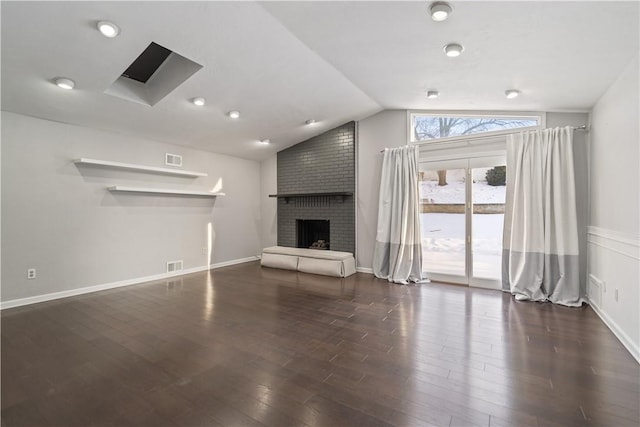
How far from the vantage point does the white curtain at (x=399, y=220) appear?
494cm

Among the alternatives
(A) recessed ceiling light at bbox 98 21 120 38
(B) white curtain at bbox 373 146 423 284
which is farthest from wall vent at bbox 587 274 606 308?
(A) recessed ceiling light at bbox 98 21 120 38

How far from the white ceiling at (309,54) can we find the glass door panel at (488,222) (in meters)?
1.03

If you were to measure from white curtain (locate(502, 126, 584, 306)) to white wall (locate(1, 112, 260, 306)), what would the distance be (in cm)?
540

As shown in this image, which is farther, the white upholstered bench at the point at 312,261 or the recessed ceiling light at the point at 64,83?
the white upholstered bench at the point at 312,261

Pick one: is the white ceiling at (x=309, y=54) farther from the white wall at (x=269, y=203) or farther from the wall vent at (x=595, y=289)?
the white wall at (x=269, y=203)

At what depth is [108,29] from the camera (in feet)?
8.09

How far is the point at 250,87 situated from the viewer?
386 centimetres

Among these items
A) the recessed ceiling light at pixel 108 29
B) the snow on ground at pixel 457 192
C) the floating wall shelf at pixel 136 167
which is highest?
the recessed ceiling light at pixel 108 29

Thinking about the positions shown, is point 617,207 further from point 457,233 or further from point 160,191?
point 160,191

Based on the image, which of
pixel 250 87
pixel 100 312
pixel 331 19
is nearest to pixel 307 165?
pixel 250 87

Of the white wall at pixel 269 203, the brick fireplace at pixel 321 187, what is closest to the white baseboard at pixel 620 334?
the brick fireplace at pixel 321 187

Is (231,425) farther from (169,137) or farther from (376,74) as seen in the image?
(169,137)

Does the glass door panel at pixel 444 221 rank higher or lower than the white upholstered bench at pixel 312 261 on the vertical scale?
higher

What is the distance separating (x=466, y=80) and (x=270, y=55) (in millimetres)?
2362
